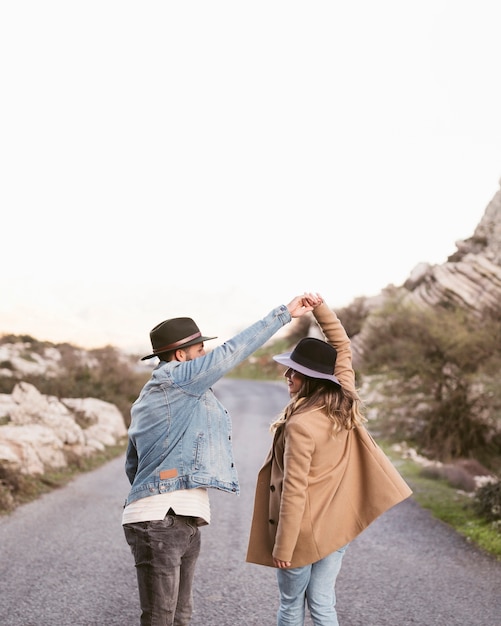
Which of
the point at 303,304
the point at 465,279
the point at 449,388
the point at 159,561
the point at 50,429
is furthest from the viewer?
the point at 465,279


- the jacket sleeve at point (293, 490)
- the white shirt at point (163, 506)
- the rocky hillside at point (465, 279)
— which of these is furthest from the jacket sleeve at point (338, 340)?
the rocky hillside at point (465, 279)

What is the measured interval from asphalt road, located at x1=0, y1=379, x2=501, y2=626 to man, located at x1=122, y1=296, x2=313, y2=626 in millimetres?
2033

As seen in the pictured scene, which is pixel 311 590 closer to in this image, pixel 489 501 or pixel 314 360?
pixel 314 360

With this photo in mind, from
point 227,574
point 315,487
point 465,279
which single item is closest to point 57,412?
point 227,574

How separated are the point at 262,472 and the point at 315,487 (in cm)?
32

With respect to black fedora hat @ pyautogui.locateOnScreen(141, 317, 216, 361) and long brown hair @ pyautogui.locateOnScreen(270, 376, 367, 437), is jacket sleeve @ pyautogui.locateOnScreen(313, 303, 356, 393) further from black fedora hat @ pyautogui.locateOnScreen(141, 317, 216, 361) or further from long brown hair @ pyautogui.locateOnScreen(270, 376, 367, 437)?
black fedora hat @ pyautogui.locateOnScreen(141, 317, 216, 361)

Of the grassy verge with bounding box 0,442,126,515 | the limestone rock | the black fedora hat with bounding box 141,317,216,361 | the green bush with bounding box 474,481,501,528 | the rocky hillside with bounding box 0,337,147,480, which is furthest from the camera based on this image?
the rocky hillside with bounding box 0,337,147,480

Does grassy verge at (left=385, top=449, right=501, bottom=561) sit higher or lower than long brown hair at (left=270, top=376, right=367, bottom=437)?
lower

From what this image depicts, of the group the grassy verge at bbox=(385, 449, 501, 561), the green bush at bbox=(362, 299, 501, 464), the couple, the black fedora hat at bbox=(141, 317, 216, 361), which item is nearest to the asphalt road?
the grassy verge at bbox=(385, 449, 501, 561)

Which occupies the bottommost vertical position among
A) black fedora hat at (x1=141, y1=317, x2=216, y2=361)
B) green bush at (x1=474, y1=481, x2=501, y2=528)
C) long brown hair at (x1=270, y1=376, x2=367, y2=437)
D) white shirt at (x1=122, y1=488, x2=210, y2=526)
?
green bush at (x1=474, y1=481, x2=501, y2=528)

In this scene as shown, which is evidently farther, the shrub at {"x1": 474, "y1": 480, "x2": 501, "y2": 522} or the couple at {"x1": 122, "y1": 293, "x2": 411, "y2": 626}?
the shrub at {"x1": 474, "y1": 480, "x2": 501, "y2": 522}

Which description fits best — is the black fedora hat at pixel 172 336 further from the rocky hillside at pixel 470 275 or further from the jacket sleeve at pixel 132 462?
the rocky hillside at pixel 470 275

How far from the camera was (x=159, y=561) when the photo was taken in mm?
2994

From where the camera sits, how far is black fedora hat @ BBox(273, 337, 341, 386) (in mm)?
3398
